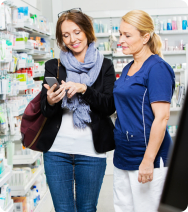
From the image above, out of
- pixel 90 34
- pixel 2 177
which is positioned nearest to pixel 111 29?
pixel 90 34

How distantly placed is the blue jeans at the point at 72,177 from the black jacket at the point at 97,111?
9 centimetres

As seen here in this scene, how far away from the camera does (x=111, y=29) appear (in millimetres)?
4902

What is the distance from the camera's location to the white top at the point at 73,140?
5.04ft

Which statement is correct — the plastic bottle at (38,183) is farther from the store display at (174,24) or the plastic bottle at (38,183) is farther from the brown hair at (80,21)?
the store display at (174,24)

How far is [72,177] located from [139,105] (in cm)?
63

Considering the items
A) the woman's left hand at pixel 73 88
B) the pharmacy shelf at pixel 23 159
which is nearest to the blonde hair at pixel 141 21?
the woman's left hand at pixel 73 88

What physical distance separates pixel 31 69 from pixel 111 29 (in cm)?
242

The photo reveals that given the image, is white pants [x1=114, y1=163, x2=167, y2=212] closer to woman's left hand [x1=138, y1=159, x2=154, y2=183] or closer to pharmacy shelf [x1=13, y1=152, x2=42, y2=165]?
woman's left hand [x1=138, y1=159, x2=154, y2=183]

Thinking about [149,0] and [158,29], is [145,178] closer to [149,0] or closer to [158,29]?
[158,29]

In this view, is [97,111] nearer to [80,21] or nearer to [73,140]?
[73,140]

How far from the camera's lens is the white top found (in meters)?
1.54

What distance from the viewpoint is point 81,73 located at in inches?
65.4

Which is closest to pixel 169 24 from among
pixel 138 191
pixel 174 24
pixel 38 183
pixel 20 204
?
pixel 174 24

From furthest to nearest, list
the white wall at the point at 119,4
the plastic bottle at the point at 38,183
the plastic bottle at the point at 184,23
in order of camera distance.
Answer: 1. the white wall at the point at 119,4
2. the plastic bottle at the point at 184,23
3. the plastic bottle at the point at 38,183
